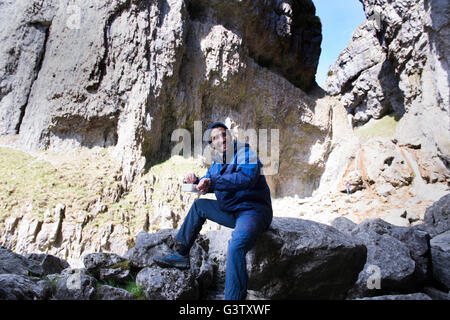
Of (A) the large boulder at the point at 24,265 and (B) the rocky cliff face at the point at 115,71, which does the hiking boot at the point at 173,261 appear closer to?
(A) the large boulder at the point at 24,265

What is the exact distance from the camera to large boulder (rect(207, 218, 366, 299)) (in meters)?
3.76

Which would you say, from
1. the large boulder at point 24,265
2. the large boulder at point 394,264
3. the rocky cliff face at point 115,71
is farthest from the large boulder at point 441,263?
the rocky cliff face at point 115,71

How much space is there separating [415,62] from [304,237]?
18.2 metres

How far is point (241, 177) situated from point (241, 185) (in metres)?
0.09

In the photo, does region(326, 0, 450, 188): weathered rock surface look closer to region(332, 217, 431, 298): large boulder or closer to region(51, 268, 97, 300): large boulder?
region(332, 217, 431, 298): large boulder

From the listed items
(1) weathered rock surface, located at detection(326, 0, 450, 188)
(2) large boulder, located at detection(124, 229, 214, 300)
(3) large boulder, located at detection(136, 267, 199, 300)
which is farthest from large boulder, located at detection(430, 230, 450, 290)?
(1) weathered rock surface, located at detection(326, 0, 450, 188)

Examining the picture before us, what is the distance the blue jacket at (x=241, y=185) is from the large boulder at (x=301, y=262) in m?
0.67

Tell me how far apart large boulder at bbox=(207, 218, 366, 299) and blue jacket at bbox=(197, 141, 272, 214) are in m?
0.67

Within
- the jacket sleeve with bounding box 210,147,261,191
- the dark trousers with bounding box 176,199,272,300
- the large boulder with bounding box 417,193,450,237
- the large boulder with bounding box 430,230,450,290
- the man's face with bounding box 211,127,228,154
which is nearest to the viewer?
the dark trousers with bounding box 176,199,272,300

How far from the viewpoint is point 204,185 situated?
328 cm

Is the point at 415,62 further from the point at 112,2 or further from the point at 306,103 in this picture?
the point at 112,2

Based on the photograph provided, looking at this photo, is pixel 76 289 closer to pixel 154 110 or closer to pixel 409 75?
pixel 154 110

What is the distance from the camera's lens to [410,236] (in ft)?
16.6
